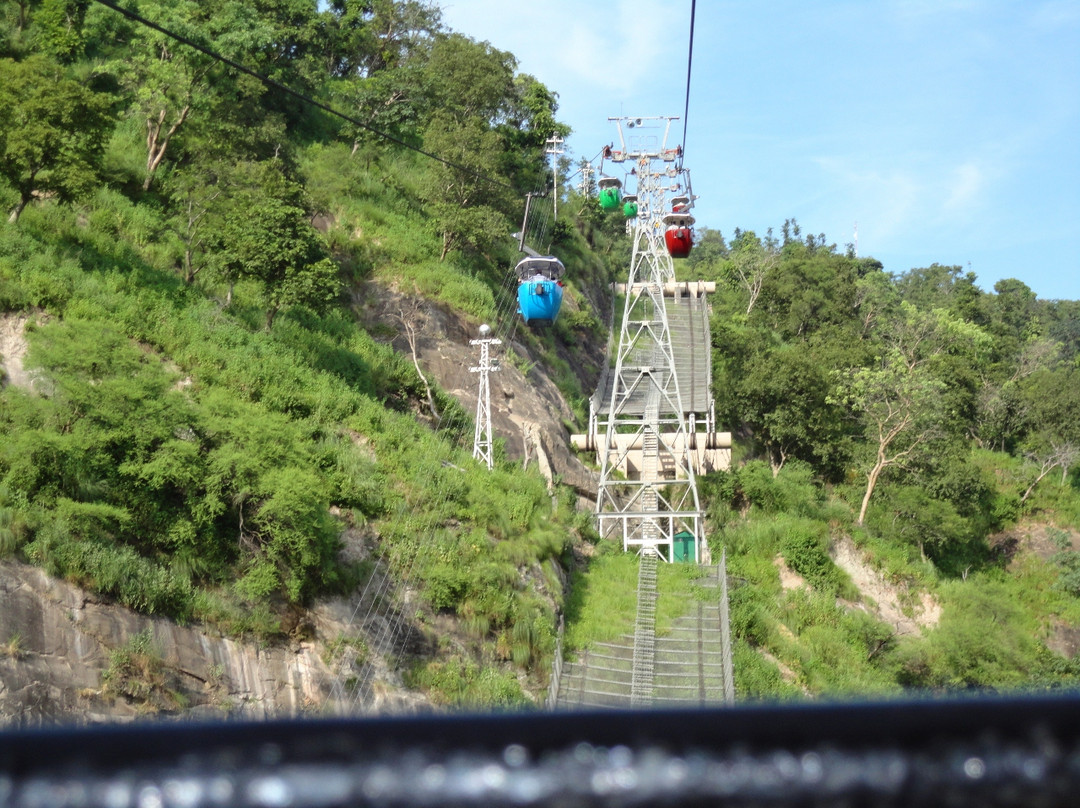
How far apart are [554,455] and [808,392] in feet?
30.9

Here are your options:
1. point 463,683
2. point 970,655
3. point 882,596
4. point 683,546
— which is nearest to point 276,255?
point 463,683

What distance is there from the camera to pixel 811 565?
1097 inches

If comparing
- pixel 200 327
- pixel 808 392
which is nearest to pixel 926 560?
pixel 808 392

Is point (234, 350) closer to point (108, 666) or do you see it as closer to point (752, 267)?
point (108, 666)

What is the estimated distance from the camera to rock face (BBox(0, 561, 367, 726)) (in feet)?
42.8

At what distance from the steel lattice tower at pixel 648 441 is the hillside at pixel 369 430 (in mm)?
1144

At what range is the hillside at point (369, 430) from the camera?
15578mm

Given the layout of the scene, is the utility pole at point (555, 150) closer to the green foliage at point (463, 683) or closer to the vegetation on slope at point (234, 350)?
the vegetation on slope at point (234, 350)

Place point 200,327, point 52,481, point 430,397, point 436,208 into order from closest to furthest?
point 52,481, point 200,327, point 430,397, point 436,208

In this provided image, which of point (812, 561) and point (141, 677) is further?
point (812, 561)

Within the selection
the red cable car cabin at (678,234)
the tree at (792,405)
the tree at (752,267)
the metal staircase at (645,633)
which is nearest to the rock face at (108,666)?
the metal staircase at (645,633)

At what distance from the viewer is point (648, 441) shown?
29.8 meters

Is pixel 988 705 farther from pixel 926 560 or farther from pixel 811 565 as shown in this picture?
pixel 926 560

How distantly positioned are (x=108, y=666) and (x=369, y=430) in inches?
350
